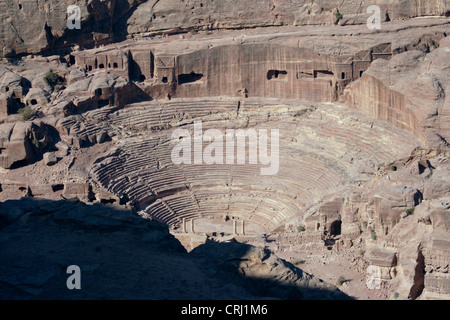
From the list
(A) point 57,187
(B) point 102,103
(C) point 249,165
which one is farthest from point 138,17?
(A) point 57,187

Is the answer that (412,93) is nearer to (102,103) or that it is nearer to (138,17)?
(102,103)

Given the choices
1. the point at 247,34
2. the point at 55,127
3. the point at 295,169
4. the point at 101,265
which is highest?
the point at 247,34

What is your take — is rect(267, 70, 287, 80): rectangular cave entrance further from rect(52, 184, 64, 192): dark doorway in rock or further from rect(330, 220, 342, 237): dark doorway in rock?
rect(52, 184, 64, 192): dark doorway in rock

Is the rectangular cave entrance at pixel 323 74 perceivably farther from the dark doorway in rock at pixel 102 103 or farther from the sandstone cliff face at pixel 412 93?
the dark doorway in rock at pixel 102 103

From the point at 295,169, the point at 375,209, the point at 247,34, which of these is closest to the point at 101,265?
the point at 375,209

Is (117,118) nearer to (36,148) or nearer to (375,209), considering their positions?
(36,148)

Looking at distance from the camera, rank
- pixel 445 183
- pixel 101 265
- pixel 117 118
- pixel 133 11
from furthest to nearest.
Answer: pixel 133 11 < pixel 117 118 < pixel 445 183 < pixel 101 265

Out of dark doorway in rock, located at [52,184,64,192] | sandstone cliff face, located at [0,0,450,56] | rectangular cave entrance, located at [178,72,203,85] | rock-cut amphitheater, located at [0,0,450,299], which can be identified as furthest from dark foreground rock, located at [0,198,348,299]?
sandstone cliff face, located at [0,0,450,56]
